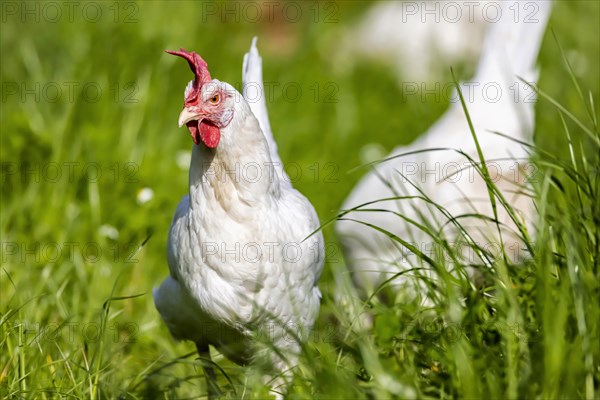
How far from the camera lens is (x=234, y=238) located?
2.80m

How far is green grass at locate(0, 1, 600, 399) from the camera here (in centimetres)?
234

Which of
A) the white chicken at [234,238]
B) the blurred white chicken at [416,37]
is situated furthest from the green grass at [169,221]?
the blurred white chicken at [416,37]

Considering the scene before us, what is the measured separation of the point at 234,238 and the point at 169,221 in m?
2.07

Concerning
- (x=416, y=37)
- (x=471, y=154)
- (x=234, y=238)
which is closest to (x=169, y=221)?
(x=471, y=154)

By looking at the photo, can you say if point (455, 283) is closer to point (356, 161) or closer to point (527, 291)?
point (527, 291)

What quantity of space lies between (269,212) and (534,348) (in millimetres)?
981

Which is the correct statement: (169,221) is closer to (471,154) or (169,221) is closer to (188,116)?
(471,154)

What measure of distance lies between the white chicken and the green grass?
0.15 meters

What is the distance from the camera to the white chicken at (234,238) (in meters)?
2.75

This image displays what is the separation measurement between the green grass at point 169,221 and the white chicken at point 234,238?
152mm

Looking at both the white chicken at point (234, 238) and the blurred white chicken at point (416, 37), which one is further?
the blurred white chicken at point (416, 37)

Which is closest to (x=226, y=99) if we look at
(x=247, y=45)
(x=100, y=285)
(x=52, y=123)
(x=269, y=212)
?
(x=269, y=212)

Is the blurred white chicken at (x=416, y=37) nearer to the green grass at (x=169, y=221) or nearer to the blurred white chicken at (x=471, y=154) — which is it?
the green grass at (x=169, y=221)

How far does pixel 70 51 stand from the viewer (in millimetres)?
5715
